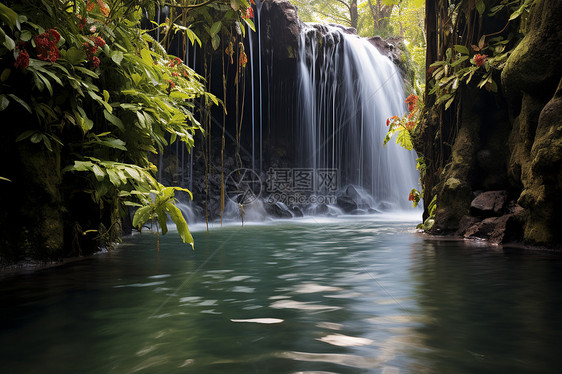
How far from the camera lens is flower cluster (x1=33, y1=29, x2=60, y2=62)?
10.8 ft

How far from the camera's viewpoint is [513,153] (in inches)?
220

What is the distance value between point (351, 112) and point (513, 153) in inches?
435

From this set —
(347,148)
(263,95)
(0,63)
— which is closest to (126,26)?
(0,63)

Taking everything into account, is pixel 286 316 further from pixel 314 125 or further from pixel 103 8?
pixel 314 125

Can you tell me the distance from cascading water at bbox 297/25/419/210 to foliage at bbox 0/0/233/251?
1071 centimetres

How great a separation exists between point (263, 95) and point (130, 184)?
11.3 m

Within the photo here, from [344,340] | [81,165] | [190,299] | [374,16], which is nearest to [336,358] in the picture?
[344,340]

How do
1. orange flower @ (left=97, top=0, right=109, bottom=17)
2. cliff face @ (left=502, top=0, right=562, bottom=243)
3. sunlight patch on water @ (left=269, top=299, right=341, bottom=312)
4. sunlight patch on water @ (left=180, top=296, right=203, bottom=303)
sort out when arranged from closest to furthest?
1. sunlight patch on water @ (left=269, top=299, right=341, bottom=312)
2. sunlight patch on water @ (left=180, top=296, right=203, bottom=303)
3. orange flower @ (left=97, top=0, right=109, bottom=17)
4. cliff face @ (left=502, top=0, right=562, bottom=243)

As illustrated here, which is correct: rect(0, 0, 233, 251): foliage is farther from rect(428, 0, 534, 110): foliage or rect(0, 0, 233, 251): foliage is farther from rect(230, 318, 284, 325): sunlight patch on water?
rect(428, 0, 534, 110): foliage

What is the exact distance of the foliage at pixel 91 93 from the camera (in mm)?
3361

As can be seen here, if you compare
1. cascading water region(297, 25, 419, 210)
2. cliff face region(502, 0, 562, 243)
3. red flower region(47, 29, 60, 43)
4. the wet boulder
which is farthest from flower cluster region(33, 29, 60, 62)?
cascading water region(297, 25, 419, 210)

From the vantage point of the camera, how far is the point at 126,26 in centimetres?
414

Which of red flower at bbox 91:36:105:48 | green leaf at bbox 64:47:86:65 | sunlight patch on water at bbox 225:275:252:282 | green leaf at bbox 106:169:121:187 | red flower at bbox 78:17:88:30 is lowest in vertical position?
sunlight patch on water at bbox 225:275:252:282

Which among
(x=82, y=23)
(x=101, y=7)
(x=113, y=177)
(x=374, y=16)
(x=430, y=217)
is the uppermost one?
(x=374, y=16)
